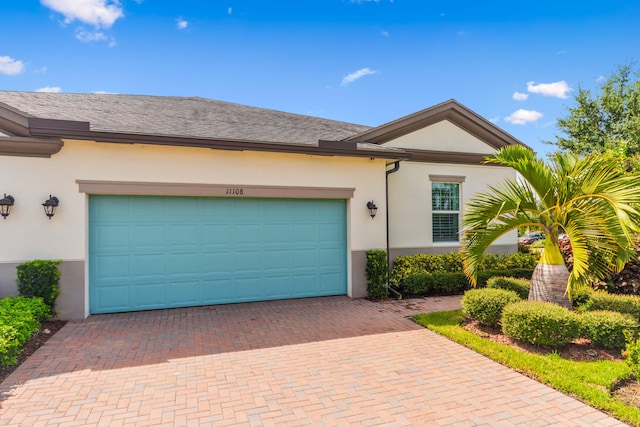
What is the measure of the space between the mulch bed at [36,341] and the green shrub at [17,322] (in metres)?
0.10

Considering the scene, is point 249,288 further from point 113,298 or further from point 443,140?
point 443,140

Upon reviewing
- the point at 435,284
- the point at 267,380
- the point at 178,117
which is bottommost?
the point at 267,380

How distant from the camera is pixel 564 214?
237 inches

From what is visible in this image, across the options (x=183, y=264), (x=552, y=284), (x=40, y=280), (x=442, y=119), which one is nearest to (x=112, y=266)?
(x=40, y=280)

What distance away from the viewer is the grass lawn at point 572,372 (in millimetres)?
3832

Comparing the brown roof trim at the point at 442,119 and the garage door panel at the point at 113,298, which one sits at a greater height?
the brown roof trim at the point at 442,119

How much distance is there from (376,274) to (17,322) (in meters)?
6.88

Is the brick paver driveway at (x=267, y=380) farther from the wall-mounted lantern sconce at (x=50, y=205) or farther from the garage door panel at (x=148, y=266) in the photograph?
the wall-mounted lantern sconce at (x=50, y=205)

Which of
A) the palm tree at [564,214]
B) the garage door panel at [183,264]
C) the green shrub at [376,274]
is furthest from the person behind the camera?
the green shrub at [376,274]

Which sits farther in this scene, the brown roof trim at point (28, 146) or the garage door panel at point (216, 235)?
the garage door panel at point (216, 235)

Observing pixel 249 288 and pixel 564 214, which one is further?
pixel 249 288

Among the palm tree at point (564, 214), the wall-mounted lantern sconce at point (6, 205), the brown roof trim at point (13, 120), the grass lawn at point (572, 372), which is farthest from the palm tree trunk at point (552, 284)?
the wall-mounted lantern sconce at point (6, 205)

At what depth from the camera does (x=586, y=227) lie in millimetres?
5828

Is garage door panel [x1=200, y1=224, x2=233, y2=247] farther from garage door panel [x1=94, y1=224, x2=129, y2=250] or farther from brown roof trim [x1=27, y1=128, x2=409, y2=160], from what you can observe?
brown roof trim [x1=27, y1=128, x2=409, y2=160]
